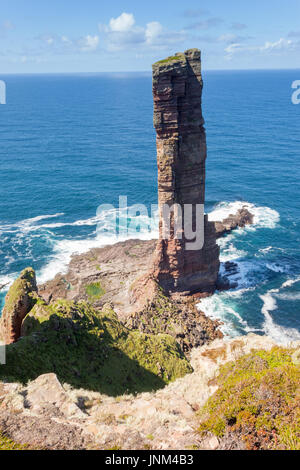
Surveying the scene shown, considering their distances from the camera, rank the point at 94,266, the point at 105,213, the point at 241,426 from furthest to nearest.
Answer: the point at 105,213 < the point at 94,266 < the point at 241,426

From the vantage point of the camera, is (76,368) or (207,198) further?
(207,198)

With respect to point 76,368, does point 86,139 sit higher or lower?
higher

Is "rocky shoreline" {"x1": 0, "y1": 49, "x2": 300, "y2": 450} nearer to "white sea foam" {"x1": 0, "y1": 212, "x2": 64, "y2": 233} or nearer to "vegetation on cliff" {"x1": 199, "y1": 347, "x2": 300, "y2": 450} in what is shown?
"vegetation on cliff" {"x1": 199, "y1": 347, "x2": 300, "y2": 450}

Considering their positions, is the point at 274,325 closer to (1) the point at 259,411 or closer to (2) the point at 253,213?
(1) the point at 259,411

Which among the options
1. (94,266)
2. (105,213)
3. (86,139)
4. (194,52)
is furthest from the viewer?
(86,139)

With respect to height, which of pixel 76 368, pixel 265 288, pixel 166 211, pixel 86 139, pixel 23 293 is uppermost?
pixel 86 139

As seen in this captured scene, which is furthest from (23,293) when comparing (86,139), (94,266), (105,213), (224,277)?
(86,139)

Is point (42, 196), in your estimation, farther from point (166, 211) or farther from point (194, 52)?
point (194, 52)

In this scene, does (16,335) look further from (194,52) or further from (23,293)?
(194,52)
